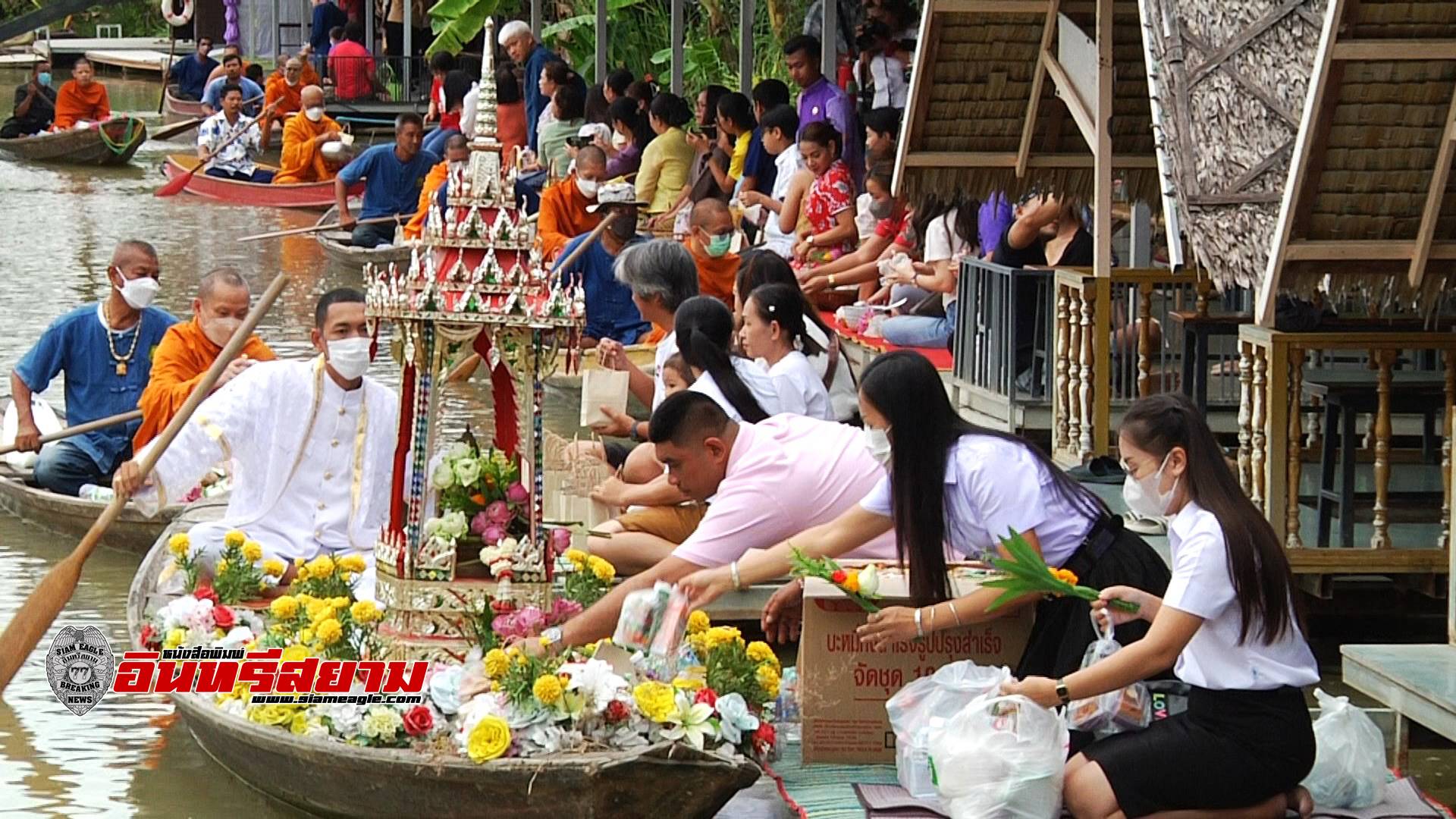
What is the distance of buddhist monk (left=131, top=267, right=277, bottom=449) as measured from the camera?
29.2 ft

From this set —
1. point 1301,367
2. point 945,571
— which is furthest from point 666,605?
point 1301,367

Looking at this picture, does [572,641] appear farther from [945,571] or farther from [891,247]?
[891,247]

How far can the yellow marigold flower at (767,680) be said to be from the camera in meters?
6.41

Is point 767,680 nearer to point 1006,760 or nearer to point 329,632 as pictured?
point 1006,760

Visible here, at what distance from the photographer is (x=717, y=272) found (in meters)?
12.8

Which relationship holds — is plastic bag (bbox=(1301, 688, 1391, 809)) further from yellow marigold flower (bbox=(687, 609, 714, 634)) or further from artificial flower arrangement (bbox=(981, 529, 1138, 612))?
yellow marigold flower (bbox=(687, 609, 714, 634))

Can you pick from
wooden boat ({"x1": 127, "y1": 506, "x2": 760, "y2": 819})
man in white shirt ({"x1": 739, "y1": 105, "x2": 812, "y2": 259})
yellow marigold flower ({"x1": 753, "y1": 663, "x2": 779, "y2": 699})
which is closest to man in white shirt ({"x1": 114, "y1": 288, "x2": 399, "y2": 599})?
wooden boat ({"x1": 127, "y1": 506, "x2": 760, "y2": 819})

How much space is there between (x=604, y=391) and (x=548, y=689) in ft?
12.3

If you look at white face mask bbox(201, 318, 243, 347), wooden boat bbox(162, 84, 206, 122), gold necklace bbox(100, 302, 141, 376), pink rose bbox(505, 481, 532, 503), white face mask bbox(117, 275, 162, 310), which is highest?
wooden boat bbox(162, 84, 206, 122)

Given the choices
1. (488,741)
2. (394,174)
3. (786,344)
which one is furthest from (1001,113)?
(394,174)

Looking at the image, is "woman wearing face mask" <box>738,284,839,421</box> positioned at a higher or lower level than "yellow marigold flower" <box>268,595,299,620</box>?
higher

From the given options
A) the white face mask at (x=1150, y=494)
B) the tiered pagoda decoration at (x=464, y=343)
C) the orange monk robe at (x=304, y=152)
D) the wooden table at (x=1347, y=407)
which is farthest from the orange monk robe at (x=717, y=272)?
the orange monk robe at (x=304, y=152)

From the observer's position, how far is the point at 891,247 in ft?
41.8

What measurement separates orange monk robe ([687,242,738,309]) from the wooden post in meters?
5.64
